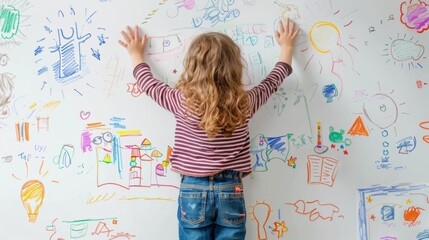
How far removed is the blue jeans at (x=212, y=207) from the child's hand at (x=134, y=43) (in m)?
0.44

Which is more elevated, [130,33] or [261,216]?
[130,33]

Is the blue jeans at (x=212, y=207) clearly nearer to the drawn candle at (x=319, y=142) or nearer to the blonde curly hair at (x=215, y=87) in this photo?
the blonde curly hair at (x=215, y=87)

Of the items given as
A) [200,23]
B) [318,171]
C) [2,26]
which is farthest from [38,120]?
[318,171]

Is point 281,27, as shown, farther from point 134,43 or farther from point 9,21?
point 9,21

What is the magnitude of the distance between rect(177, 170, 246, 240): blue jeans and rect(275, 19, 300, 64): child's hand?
1.47 feet

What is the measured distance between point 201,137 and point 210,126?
0.09 m

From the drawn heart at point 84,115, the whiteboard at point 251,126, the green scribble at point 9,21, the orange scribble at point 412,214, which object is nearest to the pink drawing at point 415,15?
the whiteboard at point 251,126

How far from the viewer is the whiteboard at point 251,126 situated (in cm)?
139

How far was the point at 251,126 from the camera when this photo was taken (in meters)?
1.44

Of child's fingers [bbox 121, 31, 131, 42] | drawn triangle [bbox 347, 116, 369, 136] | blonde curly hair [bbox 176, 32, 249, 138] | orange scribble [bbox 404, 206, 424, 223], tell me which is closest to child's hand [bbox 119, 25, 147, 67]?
child's fingers [bbox 121, 31, 131, 42]

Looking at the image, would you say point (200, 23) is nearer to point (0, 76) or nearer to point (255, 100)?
point (255, 100)

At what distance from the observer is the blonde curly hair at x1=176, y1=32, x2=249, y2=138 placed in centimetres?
118

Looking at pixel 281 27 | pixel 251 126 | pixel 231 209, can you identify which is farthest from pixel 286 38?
pixel 231 209

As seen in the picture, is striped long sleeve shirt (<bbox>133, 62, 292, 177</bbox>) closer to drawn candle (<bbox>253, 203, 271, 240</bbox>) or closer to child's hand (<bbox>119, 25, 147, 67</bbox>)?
child's hand (<bbox>119, 25, 147, 67</bbox>)
